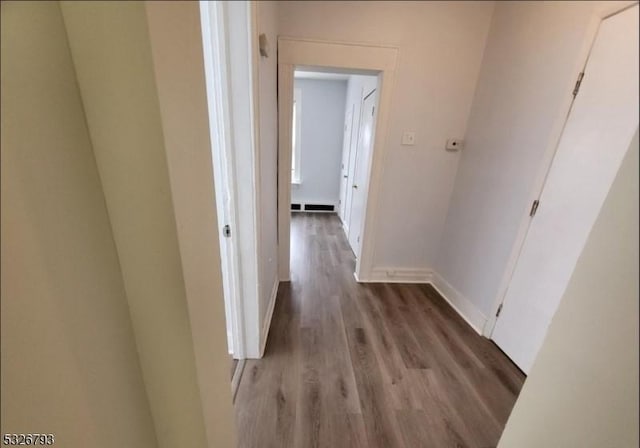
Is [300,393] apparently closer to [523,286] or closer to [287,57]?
[523,286]

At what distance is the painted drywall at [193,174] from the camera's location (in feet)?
1.28

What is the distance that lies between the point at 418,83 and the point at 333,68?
2.35 feet

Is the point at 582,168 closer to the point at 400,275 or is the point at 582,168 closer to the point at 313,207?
the point at 400,275

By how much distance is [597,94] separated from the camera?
1.77 feet

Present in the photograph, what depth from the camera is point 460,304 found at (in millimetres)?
2037

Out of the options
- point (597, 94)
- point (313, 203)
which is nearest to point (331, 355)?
point (597, 94)

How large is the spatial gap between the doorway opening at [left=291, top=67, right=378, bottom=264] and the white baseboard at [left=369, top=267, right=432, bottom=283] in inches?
37.4

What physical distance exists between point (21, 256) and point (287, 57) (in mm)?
A: 2090

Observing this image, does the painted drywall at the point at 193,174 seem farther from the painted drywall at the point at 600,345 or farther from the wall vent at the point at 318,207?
the wall vent at the point at 318,207

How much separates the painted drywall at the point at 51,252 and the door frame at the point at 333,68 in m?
1.79

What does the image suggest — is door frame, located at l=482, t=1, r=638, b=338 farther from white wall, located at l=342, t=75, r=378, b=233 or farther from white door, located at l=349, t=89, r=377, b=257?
white wall, located at l=342, t=75, r=378, b=233

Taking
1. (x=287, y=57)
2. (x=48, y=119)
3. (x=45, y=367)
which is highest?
(x=287, y=57)

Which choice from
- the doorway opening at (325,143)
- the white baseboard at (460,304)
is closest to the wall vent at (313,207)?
the doorway opening at (325,143)

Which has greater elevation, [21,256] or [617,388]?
[21,256]
